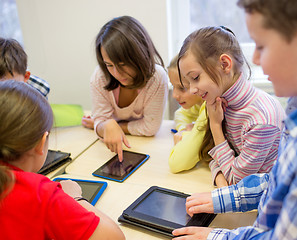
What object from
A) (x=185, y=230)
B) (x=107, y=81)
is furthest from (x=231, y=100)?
(x=107, y=81)

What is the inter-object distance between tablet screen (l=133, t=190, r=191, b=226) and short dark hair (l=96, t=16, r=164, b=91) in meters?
0.57

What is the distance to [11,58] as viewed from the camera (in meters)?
1.24

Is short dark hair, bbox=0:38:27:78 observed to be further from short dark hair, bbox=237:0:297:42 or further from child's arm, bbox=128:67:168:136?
short dark hair, bbox=237:0:297:42

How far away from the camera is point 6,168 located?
633mm

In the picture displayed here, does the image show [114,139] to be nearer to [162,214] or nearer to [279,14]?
[162,214]

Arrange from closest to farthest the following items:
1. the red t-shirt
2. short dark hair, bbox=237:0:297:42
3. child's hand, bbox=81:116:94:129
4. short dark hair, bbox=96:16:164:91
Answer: short dark hair, bbox=237:0:297:42 → the red t-shirt → short dark hair, bbox=96:16:164:91 → child's hand, bbox=81:116:94:129

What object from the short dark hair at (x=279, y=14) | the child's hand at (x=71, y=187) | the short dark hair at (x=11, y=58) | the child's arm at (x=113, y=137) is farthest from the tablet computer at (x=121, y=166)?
the short dark hair at (x=279, y=14)

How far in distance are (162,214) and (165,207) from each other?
0.11ft

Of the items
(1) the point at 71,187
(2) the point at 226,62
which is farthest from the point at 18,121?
(2) the point at 226,62

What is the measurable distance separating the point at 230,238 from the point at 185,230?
0.40 ft

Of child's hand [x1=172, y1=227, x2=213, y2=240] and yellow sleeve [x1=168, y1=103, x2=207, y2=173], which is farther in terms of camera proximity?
yellow sleeve [x1=168, y1=103, x2=207, y2=173]

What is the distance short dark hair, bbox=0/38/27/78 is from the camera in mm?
1219

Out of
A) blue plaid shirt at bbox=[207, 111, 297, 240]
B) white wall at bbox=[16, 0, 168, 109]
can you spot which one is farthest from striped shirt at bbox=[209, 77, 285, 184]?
white wall at bbox=[16, 0, 168, 109]

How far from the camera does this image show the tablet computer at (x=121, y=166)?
1.08 m
